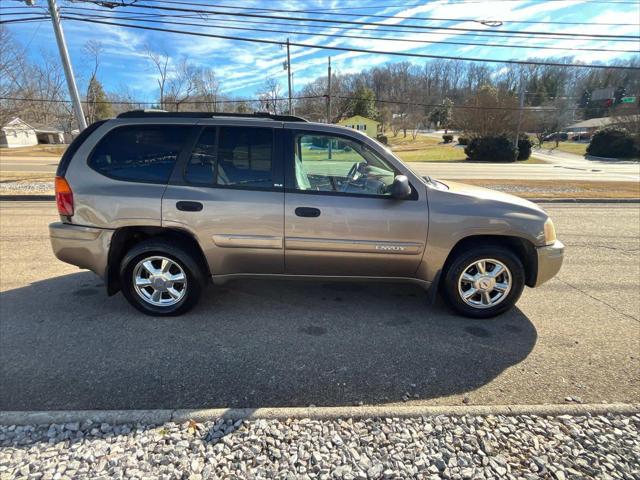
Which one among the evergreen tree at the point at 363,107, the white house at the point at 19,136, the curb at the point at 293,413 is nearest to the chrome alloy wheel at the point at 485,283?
the curb at the point at 293,413

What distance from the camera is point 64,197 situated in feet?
11.0

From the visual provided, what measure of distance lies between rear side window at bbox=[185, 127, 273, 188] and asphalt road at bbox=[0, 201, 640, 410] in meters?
1.36

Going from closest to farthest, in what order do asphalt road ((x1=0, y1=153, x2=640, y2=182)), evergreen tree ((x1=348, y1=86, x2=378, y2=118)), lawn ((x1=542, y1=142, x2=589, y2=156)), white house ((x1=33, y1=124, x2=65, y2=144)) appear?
asphalt road ((x1=0, y1=153, x2=640, y2=182)) → lawn ((x1=542, y1=142, x2=589, y2=156)) → evergreen tree ((x1=348, y1=86, x2=378, y2=118)) → white house ((x1=33, y1=124, x2=65, y2=144))

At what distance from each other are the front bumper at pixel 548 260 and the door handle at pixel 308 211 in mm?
2146

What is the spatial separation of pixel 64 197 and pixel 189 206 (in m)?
1.23

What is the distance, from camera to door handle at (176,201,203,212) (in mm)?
3266

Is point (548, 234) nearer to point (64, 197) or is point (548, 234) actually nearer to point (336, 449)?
point (336, 449)

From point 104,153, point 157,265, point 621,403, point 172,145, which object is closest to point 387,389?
point 621,403

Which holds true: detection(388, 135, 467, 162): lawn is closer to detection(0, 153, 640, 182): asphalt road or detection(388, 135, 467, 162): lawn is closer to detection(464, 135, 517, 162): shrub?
detection(464, 135, 517, 162): shrub

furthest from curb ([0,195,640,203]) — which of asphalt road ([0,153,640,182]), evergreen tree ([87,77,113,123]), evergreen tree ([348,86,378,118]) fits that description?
evergreen tree ([348,86,378,118])

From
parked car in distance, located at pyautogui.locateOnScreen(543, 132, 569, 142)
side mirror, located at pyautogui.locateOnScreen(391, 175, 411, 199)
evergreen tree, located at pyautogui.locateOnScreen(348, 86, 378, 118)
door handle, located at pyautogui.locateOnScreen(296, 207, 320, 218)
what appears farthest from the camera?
parked car in distance, located at pyautogui.locateOnScreen(543, 132, 569, 142)

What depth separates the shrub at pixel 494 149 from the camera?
3431cm

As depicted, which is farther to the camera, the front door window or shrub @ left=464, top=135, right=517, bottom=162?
shrub @ left=464, top=135, right=517, bottom=162

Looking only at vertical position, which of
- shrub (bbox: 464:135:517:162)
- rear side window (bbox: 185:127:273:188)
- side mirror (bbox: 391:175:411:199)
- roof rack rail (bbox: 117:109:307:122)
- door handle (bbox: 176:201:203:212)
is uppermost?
shrub (bbox: 464:135:517:162)
